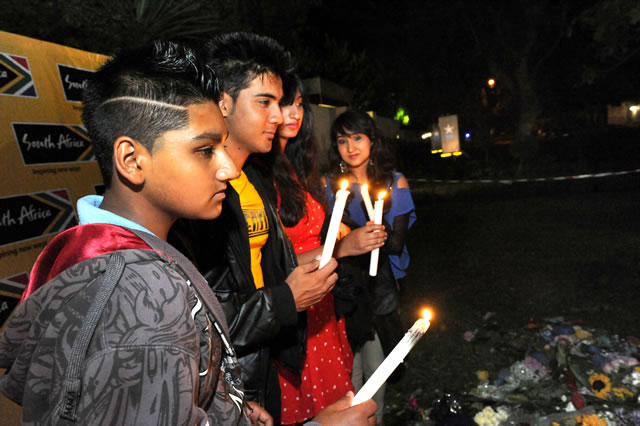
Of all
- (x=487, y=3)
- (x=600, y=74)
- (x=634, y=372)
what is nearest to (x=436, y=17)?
(x=487, y=3)

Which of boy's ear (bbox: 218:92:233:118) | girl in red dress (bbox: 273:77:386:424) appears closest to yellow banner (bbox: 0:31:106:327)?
boy's ear (bbox: 218:92:233:118)

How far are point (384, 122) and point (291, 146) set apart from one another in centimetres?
1910

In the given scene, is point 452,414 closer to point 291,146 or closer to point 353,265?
point 353,265

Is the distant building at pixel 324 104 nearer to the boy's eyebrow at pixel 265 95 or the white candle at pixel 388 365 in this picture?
the boy's eyebrow at pixel 265 95

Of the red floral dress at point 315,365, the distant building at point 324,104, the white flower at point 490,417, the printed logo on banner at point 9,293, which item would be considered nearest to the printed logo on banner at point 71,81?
the printed logo on banner at point 9,293

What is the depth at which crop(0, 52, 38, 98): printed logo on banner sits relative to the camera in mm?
2160

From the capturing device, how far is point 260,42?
219 cm

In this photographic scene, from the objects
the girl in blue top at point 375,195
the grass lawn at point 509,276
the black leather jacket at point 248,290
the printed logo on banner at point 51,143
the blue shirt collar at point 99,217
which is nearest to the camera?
the blue shirt collar at point 99,217

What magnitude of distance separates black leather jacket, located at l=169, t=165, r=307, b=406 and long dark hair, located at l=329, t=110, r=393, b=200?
5.29ft

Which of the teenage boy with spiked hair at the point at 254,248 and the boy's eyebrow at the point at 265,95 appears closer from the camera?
the teenage boy with spiked hair at the point at 254,248

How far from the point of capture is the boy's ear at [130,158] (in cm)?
104

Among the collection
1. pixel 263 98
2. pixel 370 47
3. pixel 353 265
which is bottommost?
pixel 353 265

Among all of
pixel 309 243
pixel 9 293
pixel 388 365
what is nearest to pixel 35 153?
pixel 9 293

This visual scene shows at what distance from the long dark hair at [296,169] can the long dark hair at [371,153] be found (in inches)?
32.4
